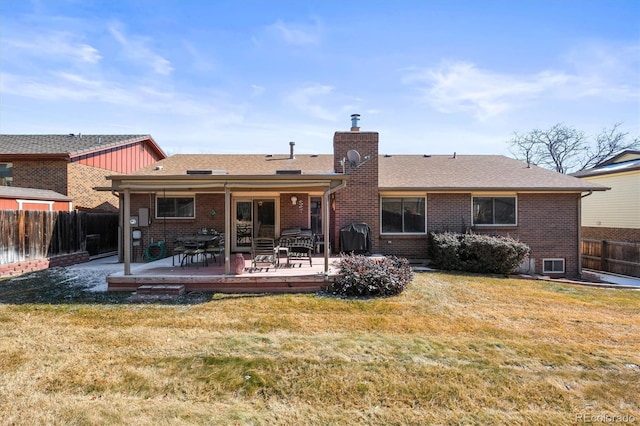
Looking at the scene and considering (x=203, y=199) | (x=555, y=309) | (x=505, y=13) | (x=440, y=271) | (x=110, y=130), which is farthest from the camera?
(x=110, y=130)

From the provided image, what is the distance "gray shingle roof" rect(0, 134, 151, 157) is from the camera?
553 inches

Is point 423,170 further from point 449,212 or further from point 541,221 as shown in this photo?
point 541,221

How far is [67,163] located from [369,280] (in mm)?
14457

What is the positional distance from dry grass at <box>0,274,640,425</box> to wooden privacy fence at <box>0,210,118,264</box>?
461 centimetres

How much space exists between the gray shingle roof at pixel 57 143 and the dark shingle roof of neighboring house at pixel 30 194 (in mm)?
1858

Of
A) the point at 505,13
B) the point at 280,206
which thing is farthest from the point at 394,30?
the point at 280,206

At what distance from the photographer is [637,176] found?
13.5 meters

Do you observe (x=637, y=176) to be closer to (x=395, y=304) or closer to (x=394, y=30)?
(x=394, y=30)

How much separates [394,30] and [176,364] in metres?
9.74

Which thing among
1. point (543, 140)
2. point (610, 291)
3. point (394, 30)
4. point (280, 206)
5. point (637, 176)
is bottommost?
point (610, 291)

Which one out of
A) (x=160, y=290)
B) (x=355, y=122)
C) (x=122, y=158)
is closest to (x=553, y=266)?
(x=355, y=122)

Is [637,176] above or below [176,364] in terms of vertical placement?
above

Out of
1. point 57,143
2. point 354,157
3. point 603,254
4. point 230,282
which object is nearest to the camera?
point 230,282

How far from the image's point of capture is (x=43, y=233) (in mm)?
10562
